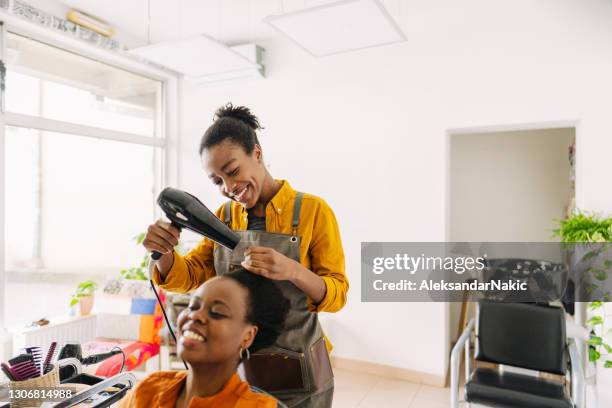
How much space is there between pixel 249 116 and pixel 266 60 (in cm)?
265

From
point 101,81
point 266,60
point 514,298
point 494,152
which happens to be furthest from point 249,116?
point 494,152

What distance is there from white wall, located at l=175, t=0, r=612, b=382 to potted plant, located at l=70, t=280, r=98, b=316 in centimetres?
176

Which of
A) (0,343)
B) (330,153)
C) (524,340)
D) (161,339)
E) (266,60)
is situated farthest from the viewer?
(266,60)

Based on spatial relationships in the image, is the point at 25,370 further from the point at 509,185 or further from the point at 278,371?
the point at 509,185

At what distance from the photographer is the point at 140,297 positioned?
313 cm

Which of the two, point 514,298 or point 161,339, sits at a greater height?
point 514,298

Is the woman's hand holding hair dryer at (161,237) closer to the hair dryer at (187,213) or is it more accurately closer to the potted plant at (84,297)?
the hair dryer at (187,213)

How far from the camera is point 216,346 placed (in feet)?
3.36

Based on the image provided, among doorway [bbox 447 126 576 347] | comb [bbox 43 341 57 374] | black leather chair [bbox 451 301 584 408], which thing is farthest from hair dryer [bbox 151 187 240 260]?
doorway [bbox 447 126 576 347]

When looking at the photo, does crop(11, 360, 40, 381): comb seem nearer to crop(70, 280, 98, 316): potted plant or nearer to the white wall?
crop(70, 280, 98, 316): potted plant

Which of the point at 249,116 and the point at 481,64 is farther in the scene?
the point at 481,64

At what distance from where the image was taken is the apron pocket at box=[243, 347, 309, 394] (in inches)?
48.9

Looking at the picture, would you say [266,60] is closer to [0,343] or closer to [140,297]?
[140,297]

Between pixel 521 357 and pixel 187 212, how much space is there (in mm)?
2216
